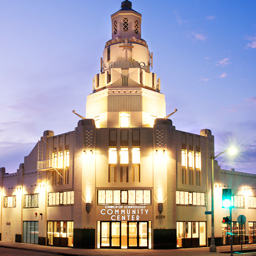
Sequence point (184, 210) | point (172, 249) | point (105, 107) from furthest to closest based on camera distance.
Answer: point (105, 107)
point (184, 210)
point (172, 249)

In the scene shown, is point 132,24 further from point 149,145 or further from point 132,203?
point 132,203

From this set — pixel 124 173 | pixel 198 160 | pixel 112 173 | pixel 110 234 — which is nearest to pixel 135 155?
pixel 124 173

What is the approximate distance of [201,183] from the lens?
163 feet

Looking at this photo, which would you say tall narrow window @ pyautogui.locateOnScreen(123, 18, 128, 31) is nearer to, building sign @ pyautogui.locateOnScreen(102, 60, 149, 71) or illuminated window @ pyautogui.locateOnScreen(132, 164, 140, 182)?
building sign @ pyautogui.locateOnScreen(102, 60, 149, 71)

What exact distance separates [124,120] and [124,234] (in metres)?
Answer: 12.4

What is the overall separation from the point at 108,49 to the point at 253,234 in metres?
29.8

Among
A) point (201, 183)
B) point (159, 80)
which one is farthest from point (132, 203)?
point (159, 80)

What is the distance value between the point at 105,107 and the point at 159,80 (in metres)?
8.88

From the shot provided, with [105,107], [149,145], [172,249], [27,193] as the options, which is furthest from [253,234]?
[27,193]

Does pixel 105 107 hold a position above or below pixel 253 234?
above

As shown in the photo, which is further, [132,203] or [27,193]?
[27,193]

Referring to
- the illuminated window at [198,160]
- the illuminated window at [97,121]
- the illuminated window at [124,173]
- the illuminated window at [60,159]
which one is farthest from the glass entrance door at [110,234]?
the illuminated window at [198,160]

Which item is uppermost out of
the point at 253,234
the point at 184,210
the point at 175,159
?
the point at 175,159

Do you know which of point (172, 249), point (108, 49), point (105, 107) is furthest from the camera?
point (108, 49)
